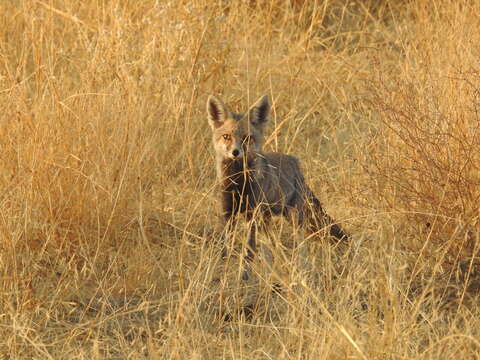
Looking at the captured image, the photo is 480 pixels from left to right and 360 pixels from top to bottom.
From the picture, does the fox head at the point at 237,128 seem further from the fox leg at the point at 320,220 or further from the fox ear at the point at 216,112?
the fox leg at the point at 320,220

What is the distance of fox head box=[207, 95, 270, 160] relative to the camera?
5648 mm

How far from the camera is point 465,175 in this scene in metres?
4.88

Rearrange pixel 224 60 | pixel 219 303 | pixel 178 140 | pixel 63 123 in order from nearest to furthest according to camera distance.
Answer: pixel 219 303
pixel 63 123
pixel 178 140
pixel 224 60

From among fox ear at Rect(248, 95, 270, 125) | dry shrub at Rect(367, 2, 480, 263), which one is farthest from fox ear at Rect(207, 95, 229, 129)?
dry shrub at Rect(367, 2, 480, 263)

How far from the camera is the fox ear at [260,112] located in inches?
228

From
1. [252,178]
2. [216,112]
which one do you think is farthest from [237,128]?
[252,178]

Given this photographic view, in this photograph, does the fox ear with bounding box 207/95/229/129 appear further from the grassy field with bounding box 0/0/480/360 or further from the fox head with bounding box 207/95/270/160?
the grassy field with bounding box 0/0/480/360

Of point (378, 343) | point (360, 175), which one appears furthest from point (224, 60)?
point (378, 343)

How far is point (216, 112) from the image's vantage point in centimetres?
590

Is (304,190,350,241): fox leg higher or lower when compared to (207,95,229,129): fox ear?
lower

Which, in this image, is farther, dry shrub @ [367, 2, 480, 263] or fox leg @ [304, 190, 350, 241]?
fox leg @ [304, 190, 350, 241]

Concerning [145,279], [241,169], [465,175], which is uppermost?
[465,175]

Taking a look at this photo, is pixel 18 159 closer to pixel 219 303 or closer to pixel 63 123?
pixel 63 123

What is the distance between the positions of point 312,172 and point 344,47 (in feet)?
9.77
